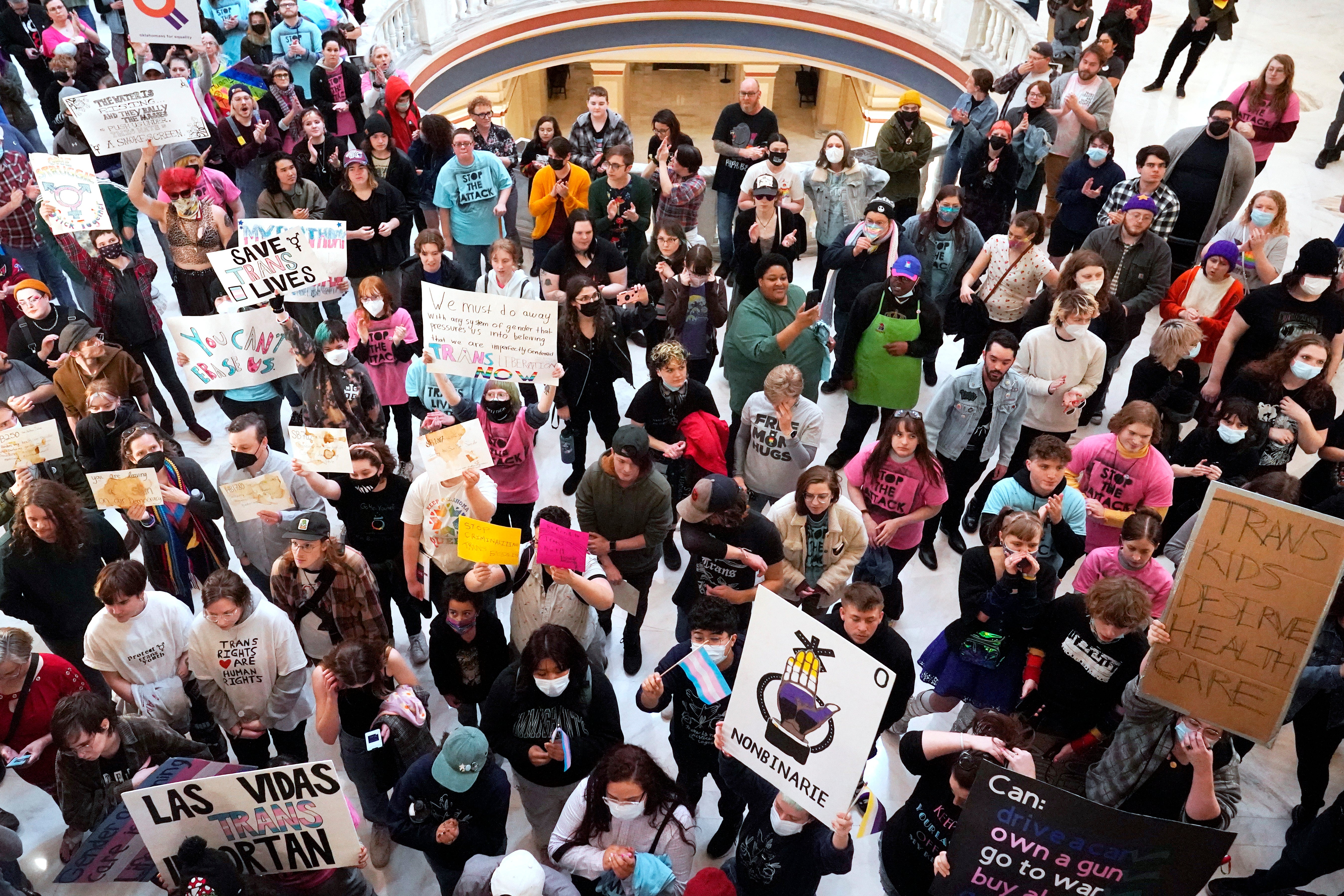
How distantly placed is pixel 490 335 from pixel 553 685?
2596 millimetres

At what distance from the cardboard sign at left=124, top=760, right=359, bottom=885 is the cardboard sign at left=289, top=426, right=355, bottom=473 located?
75.8 inches

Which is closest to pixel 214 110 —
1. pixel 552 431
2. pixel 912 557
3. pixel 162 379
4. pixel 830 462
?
pixel 162 379

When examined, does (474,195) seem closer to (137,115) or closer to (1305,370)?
(137,115)

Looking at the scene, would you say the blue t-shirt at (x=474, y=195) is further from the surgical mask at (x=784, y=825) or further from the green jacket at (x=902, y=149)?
the surgical mask at (x=784, y=825)

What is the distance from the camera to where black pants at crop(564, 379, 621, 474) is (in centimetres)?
674

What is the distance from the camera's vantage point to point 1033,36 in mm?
11586

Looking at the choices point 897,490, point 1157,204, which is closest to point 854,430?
point 897,490

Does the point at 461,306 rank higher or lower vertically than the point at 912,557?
higher

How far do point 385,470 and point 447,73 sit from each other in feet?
35.0

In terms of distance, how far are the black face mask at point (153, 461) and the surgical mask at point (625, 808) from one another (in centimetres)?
309

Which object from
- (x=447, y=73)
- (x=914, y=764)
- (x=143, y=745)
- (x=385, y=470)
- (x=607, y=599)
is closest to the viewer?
(x=914, y=764)

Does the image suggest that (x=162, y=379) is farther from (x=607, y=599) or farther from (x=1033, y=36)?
(x=1033, y=36)

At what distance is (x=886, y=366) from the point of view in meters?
6.57

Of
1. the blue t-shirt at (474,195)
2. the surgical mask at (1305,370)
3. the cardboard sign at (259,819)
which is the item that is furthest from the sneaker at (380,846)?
the surgical mask at (1305,370)
